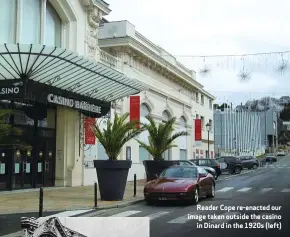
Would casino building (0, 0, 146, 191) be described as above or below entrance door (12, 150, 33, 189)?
above

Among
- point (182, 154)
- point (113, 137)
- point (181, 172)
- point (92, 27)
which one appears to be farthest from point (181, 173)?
point (182, 154)

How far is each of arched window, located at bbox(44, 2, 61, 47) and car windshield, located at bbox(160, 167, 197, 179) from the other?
32.9 feet

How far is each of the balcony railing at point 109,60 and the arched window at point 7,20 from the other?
7432 mm

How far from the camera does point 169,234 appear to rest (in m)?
7.02

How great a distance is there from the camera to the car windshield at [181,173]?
15.8 metres

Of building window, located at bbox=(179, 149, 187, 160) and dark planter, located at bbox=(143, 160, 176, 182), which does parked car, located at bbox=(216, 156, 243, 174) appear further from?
dark planter, located at bbox=(143, 160, 176, 182)

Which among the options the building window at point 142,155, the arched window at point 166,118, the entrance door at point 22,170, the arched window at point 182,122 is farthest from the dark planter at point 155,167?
the arched window at point 182,122

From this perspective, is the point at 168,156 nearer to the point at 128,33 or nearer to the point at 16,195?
the point at 128,33

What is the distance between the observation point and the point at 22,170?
67.7 feet

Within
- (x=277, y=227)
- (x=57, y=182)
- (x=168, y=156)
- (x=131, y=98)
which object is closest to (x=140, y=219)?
(x=277, y=227)

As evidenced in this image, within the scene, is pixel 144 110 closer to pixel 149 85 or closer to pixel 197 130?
pixel 149 85

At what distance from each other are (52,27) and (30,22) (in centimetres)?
216

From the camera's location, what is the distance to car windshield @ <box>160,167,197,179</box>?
15.8 metres

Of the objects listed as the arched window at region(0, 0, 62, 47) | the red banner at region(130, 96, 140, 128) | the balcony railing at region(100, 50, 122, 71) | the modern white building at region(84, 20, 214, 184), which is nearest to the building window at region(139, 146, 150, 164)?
the modern white building at region(84, 20, 214, 184)
